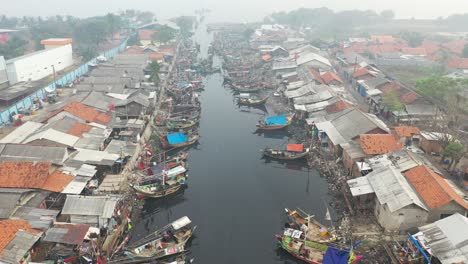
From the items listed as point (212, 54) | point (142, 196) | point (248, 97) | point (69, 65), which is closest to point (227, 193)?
point (142, 196)

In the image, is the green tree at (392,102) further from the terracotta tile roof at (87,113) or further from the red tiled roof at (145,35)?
the red tiled roof at (145,35)

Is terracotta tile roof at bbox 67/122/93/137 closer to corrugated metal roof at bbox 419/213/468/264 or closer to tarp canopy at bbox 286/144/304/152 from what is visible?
tarp canopy at bbox 286/144/304/152

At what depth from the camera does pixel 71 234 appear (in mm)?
22688

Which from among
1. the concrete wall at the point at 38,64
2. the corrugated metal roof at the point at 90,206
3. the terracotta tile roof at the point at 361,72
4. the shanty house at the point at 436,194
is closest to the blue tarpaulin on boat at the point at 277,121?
the shanty house at the point at 436,194

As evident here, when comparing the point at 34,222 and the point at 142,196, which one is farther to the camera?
the point at 142,196

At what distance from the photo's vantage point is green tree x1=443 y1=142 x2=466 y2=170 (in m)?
29.4

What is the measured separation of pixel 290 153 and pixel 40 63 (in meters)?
47.5

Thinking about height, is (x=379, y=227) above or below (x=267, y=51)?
below

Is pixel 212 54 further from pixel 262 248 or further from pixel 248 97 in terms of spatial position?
pixel 262 248

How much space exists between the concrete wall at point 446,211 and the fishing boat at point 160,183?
19991 millimetres

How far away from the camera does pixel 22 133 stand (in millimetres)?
35719

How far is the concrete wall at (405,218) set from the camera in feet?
79.7

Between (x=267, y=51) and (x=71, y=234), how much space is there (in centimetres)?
7042

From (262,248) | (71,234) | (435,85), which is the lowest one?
(262,248)
